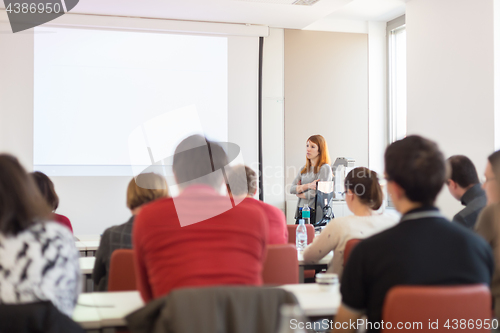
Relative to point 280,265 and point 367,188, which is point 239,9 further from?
point 280,265

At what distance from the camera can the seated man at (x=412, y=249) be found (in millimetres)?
1406

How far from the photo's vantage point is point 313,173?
545 centimetres

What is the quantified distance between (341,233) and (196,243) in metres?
1.31

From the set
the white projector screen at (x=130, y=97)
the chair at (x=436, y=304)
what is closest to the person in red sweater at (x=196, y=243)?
the chair at (x=436, y=304)

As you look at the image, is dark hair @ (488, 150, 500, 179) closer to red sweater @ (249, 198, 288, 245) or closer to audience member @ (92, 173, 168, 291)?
red sweater @ (249, 198, 288, 245)

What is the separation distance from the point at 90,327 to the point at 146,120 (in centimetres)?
439

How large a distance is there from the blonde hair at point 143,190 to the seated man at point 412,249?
1.38 metres

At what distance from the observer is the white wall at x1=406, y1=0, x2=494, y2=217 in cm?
487

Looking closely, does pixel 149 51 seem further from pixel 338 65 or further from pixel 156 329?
pixel 156 329

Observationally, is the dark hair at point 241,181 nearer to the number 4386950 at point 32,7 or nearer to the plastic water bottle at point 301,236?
the plastic water bottle at point 301,236

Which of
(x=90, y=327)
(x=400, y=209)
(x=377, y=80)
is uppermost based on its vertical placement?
(x=377, y=80)

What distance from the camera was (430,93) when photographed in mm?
5676

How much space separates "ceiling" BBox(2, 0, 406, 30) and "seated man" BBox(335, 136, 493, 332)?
4208mm

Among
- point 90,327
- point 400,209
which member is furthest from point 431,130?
point 90,327
